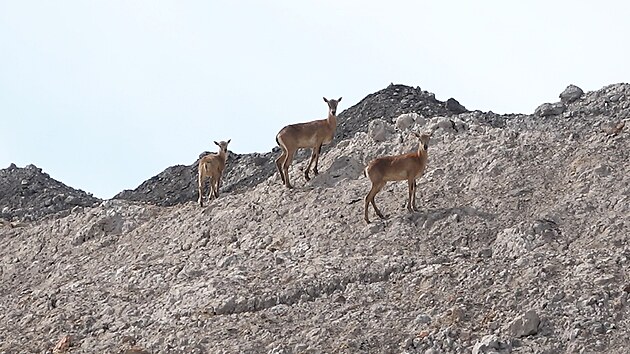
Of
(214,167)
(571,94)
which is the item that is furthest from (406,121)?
(214,167)

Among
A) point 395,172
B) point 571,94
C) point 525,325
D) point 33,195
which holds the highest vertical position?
point 33,195

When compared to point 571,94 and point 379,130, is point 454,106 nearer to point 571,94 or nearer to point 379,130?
point 379,130

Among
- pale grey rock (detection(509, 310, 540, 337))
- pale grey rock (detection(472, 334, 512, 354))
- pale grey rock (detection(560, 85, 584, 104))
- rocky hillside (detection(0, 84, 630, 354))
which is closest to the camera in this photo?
pale grey rock (detection(472, 334, 512, 354))

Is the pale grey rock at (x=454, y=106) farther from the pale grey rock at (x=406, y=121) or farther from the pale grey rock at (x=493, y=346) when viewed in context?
the pale grey rock at (x=493, y=346)

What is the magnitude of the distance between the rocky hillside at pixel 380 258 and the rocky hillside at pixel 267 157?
2.22 feet

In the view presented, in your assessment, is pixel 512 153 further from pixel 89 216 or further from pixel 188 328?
pixel 89 216

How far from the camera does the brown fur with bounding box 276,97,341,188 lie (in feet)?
76.8

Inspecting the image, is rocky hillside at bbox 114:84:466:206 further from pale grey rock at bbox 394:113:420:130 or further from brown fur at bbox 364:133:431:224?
brown fur at bbox 364:133:431:224

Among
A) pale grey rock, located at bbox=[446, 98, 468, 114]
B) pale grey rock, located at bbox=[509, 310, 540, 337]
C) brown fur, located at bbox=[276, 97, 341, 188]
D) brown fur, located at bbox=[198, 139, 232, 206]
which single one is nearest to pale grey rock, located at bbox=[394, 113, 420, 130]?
brown fur, located at bbox=[276, 97, 341, 188]

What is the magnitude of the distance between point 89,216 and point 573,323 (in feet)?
42.8

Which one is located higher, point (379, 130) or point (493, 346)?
point (379, 130)

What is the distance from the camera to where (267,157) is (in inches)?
1089

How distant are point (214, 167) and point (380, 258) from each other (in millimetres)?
6745

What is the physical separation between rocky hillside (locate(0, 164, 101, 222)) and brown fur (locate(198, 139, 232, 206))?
4.60 m
